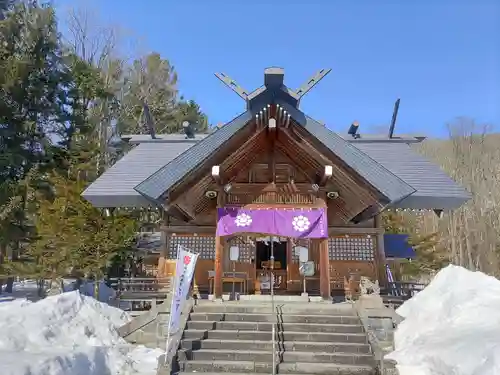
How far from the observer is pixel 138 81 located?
2702 centimetres

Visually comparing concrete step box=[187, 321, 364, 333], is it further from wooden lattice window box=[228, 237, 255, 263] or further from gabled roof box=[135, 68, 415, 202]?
wooden lattice window box=[228, 237, 255, 263]

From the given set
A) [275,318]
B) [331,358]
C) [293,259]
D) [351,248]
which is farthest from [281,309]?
[351,248]

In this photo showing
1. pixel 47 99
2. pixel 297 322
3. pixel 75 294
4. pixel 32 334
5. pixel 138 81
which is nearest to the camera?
pixel 32 334

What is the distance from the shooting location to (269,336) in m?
7.85

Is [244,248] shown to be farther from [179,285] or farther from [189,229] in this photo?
[179,285]

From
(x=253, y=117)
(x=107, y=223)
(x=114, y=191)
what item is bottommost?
(x=107, y=223)

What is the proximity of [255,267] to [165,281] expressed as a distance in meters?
3.21

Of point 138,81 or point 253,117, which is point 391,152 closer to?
point 253,117

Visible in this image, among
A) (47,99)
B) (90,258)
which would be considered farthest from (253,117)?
(47,99)

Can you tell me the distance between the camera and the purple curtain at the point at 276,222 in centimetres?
1042

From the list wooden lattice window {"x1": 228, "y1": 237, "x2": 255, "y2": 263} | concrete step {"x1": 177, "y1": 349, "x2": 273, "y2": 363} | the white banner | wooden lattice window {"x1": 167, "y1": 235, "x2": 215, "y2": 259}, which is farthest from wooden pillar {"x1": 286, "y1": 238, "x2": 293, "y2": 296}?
the white banner

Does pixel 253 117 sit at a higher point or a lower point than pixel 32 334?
higher

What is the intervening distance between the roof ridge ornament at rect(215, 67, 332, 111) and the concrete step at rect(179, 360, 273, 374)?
5733 millimetres

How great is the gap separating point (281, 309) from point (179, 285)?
2554mm
